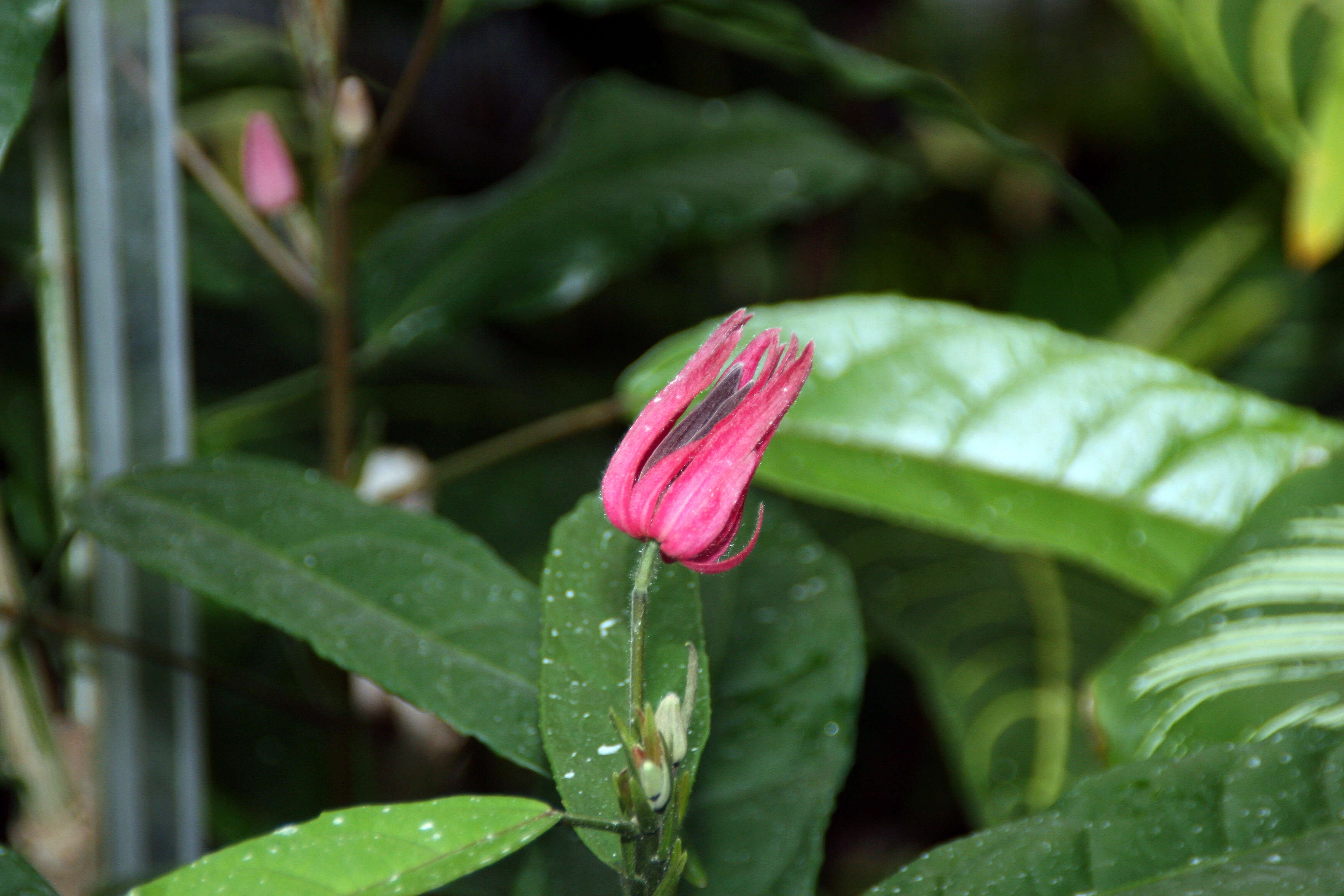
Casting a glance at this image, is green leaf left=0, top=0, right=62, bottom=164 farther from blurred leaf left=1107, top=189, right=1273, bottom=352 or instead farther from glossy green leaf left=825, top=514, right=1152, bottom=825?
blurred leaf left=1107, top=189, right=1273, bottom=352

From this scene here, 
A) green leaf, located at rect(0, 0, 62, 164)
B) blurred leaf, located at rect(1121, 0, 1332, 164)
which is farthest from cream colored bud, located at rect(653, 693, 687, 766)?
blurred leaf, located at rect(1121, 0, 1332, 164)

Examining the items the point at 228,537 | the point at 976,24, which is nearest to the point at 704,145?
the point at 228,537

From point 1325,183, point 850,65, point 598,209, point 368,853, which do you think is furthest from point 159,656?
point 1325,183

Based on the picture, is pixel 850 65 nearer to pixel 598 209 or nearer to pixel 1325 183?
pixel 598 209

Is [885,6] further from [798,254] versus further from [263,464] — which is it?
[263,464]

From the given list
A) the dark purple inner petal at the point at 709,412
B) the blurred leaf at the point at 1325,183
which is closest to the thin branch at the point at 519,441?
the dark purple inner petal at the point at 709,412
